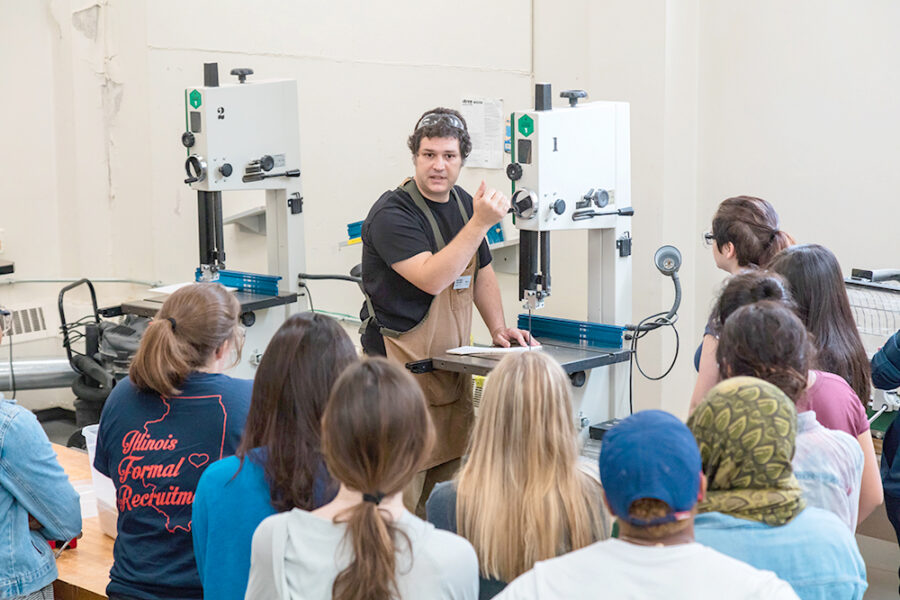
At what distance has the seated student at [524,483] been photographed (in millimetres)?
1731

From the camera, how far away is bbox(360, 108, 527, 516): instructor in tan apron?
3.10 meters

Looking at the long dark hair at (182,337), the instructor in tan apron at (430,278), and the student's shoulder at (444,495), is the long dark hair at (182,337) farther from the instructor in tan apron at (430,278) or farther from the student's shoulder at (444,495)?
the instructor in tan apron at (430,278)

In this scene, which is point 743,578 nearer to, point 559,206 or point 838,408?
point 838,408

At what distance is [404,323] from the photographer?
3.22 m

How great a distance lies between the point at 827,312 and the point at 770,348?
776 millimetres

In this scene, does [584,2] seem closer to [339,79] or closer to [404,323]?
[339,79]

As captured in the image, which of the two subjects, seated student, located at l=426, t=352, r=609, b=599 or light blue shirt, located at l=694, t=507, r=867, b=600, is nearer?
light blue shirt, located at l=694, t=507, r=867, b=600

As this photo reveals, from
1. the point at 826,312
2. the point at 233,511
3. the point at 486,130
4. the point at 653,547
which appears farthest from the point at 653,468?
the point at 486,130

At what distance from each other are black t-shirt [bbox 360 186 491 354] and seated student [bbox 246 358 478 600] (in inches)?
61.5

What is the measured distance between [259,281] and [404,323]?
50.4 inches

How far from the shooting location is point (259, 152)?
4129mm

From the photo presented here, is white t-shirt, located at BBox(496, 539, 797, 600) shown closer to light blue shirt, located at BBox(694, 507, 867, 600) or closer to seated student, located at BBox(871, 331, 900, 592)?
light blue shirt, located at BBox(694, 507, 867, 600)

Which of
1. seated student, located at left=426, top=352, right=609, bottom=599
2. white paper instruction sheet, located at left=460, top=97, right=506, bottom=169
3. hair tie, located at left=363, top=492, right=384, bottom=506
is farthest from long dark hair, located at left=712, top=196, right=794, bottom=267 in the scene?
white paper instruction sheet, located at left=460, top=97, right=506, bottom=169

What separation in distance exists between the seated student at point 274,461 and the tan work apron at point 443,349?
134 cm
